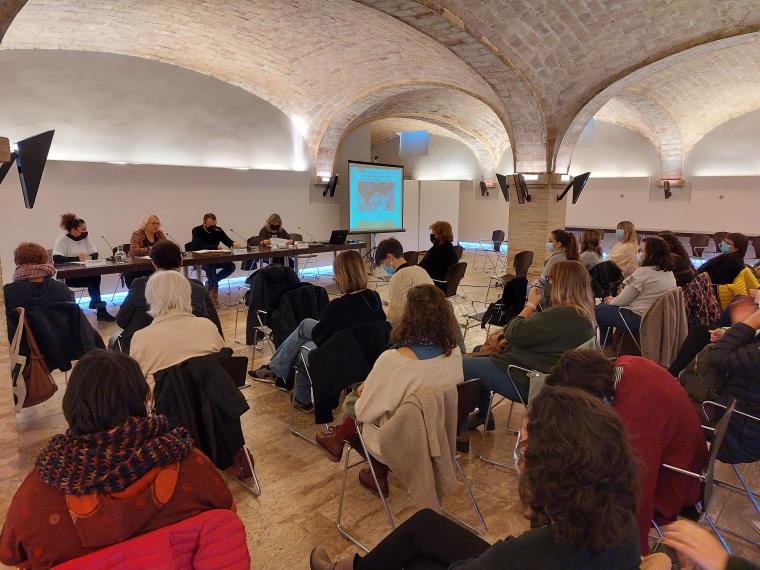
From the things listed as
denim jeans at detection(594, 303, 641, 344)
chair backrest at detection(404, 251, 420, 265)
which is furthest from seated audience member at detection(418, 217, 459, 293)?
denim jeans at detection(594, 303, 641, 344)

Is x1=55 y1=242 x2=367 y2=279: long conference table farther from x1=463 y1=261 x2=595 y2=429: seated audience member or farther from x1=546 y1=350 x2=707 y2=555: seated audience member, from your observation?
x1=546 y1=350 x2=707 y2=555: seated audience member

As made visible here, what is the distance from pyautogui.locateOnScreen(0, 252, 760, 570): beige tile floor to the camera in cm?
250

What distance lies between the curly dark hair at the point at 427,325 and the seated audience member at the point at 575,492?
51.0 inches

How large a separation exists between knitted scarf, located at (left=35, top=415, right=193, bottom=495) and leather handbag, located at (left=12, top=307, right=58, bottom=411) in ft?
8.00

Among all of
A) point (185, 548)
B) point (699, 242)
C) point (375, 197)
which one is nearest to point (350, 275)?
point (185, 548)

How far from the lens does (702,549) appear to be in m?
1.21

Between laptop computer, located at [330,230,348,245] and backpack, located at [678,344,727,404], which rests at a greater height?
laptop computer, located at [330,230,348,245]

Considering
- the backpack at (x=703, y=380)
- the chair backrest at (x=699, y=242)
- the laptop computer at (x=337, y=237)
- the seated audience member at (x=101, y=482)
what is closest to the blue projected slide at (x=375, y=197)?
the laptop computer at (x=337, y=237)

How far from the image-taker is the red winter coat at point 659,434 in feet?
6.45

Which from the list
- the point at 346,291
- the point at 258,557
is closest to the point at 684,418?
the point at 258,557

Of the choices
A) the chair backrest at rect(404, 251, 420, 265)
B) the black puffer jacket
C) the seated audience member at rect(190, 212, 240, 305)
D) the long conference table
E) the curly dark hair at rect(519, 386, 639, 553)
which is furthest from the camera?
the seated audience member at rect(190, 212, 240, 305)

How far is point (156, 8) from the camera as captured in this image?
680cm

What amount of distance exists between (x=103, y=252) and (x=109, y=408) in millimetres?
8091

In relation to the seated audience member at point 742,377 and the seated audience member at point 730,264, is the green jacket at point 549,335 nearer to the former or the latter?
the seated audience member at point 742,377
